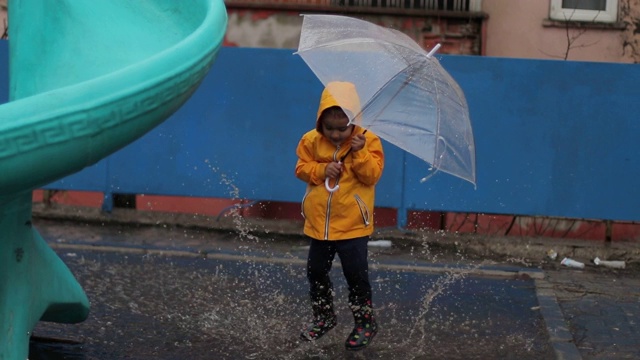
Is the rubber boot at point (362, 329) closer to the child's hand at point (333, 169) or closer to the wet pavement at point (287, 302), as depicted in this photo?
the wet pavement at point (287, 302)

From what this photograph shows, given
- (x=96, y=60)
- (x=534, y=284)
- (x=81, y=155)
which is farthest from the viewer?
(x=534, y=284)

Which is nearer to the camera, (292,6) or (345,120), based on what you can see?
(345,120)

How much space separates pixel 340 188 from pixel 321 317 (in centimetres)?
78

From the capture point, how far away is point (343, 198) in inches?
229

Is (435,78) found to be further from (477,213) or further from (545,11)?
(545,11)

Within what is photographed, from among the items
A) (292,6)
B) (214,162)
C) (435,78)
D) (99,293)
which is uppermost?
(292,6)

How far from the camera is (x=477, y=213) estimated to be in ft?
31.6

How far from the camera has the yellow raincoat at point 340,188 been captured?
5785 millimetres

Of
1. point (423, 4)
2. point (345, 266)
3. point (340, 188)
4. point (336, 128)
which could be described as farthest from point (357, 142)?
point (423, 4)

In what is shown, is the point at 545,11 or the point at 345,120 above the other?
the point at 545,11

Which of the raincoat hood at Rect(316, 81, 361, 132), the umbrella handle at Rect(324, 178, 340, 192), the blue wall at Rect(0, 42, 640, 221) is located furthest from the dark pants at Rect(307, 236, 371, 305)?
the blue wall at Rect(0, 42, 640, 221)

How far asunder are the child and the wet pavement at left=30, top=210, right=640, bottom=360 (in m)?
0.39

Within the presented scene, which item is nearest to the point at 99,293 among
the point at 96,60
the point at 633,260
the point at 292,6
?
the point at 96,60

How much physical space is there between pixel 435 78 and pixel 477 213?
13.8 feet
